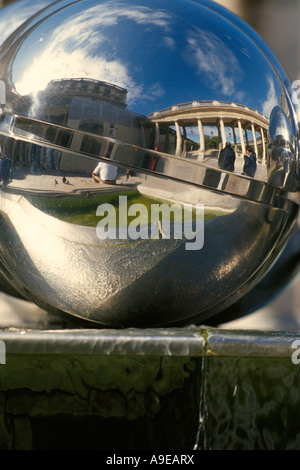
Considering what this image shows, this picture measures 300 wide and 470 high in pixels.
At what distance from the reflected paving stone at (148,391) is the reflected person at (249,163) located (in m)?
0.33

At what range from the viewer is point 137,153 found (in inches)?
48.6

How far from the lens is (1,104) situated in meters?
1.30

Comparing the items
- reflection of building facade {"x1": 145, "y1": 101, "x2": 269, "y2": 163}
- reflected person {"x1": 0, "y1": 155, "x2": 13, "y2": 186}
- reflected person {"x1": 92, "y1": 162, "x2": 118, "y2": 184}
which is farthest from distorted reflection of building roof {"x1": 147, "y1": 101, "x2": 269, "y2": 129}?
reflected person {"x1": 0, "y1": 155, "x2": 13, "y2": 186}

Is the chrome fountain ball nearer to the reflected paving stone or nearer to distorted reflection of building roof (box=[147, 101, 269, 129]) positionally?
distorted reflection of building roof (box=[147, 101, 269, 129])

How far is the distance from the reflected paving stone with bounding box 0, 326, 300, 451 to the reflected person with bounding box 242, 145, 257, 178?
328 mm

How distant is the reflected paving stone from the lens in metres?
1.07

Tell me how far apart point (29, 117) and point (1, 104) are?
7 centimetres

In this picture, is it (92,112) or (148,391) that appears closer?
(148,391)

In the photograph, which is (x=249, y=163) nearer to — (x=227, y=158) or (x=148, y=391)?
(x=227, y=158)

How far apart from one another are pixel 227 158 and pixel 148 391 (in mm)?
435

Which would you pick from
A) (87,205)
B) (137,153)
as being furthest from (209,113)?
(87,205)

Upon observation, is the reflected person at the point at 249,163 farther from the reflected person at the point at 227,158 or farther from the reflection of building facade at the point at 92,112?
the reflection of building facade at the point at 92,112
